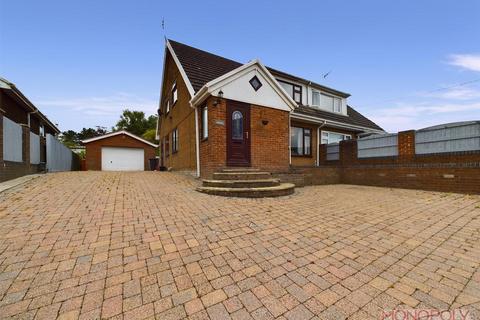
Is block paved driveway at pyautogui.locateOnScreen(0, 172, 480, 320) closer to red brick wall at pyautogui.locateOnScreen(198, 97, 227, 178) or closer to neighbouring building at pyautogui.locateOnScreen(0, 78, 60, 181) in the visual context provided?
red brick wall at pyautogui.locateOnScreen(198, 97, 227, 178)

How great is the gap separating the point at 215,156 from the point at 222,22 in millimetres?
9291

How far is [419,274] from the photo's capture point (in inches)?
84.9

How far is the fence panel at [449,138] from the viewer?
6.61m

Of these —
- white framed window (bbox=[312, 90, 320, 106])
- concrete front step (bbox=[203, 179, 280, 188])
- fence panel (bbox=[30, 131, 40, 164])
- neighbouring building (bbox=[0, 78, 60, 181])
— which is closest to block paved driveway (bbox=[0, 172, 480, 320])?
concrete front step (bbox=[203, 179, 280, 188])

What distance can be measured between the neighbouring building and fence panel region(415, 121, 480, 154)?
14.3 metres

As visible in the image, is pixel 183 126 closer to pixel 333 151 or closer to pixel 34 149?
pixel 34 149

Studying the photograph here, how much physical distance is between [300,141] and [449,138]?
608cm

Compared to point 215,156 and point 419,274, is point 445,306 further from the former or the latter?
point 215,156

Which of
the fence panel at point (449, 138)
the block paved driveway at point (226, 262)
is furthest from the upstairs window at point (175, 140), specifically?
the fence panel at point (449, 138)

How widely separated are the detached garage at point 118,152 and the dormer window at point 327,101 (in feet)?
51.9

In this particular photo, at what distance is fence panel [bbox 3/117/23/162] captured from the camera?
628cm

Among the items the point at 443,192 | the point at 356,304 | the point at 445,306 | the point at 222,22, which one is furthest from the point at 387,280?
the point at 222,22

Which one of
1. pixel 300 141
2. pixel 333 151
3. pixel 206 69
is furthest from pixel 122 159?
pixel 333 151

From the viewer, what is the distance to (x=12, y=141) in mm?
6777
